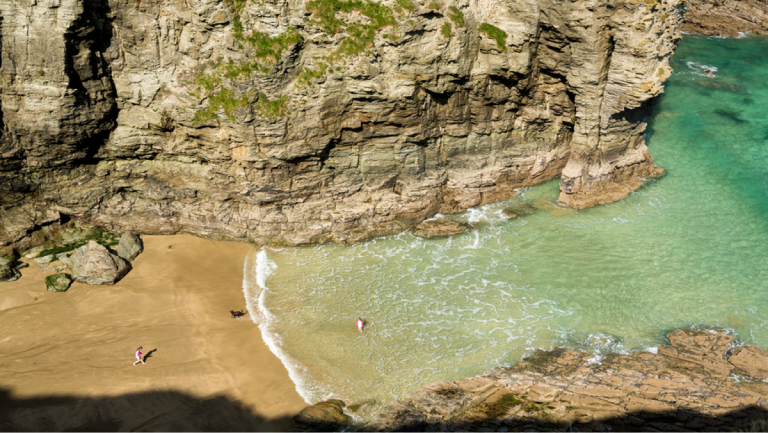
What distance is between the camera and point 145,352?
23.1 m

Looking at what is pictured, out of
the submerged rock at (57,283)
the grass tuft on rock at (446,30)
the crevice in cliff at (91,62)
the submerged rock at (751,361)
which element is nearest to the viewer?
the submerged rock at (751,361)

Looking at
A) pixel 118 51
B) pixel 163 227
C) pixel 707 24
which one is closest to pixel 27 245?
pixel 163 227

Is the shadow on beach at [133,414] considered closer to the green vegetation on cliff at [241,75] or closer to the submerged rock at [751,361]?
the green vegetation on cliff at [241,75]

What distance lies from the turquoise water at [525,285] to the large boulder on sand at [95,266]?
267 inches

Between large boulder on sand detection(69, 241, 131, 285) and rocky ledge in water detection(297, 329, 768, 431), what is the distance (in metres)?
13.9

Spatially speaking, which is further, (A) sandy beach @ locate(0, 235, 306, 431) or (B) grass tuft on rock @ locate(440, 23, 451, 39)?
(B) grass tuft on rock @ locate(440, 23, 451, 39)

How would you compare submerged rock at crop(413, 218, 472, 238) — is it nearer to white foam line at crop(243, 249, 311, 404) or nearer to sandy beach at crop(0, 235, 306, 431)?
white foam line at crop(243, 249, 311, 404)

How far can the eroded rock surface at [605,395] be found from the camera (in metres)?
19.7

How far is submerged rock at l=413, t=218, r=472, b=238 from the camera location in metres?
30.5

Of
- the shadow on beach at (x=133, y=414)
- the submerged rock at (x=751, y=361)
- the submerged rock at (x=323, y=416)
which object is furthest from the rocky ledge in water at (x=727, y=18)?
the shadow on beach at (x=133, y=414)

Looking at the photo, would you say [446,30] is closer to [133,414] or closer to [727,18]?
[133,414]

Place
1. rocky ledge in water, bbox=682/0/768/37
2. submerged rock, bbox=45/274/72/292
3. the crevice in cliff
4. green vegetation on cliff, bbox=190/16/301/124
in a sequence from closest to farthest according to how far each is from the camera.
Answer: the crevice in cliff → submerged rock, bbox=45/274/72/292 → green vegetation on cliff, bbox=190/16/301/124 → rocky ledge in water, bbox=682/0/768/37

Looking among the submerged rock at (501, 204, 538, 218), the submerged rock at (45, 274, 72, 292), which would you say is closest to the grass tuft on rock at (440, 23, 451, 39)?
Result: the submerged rock at (501, 204, 538, 218)

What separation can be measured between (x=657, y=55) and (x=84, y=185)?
32787mm
